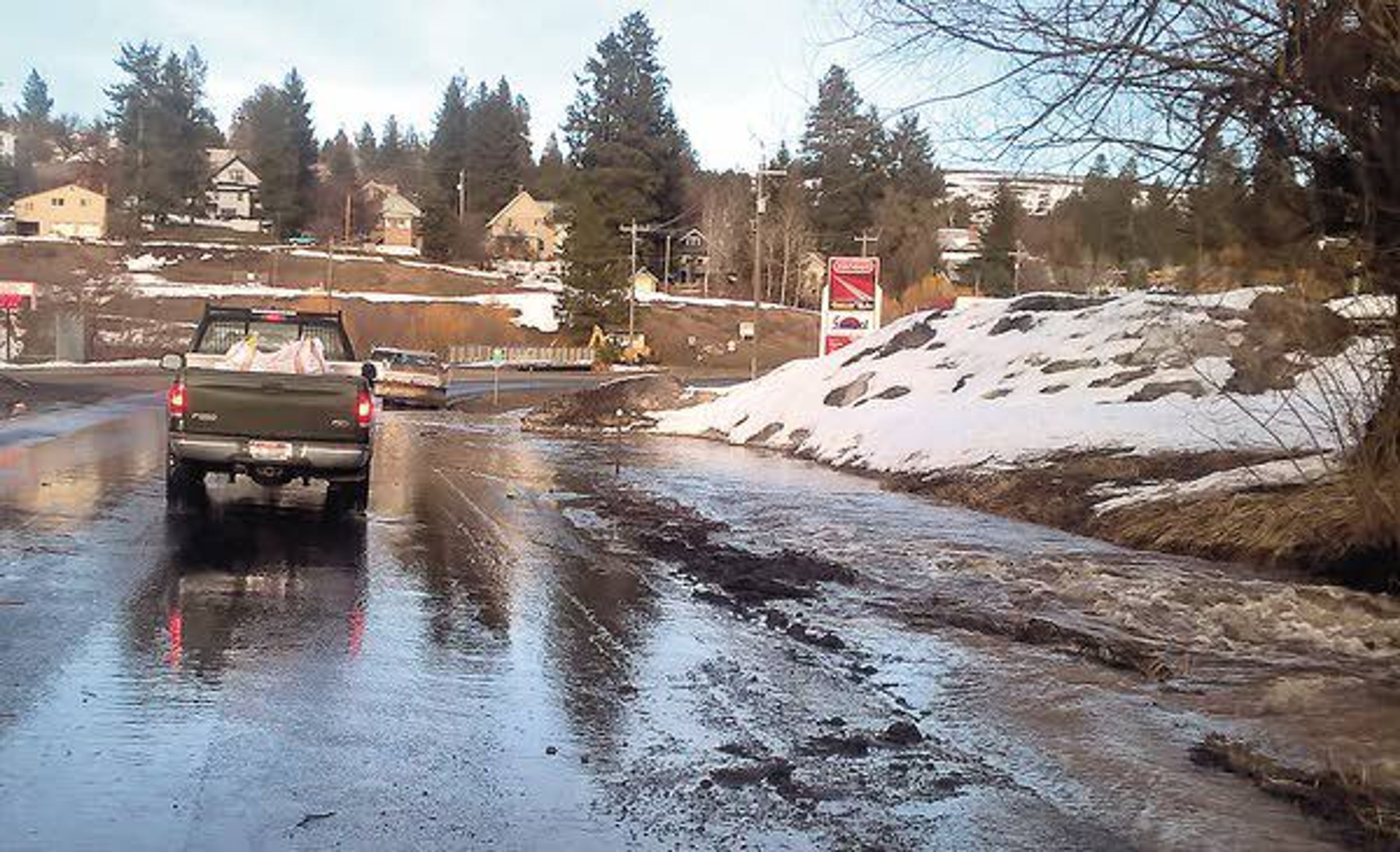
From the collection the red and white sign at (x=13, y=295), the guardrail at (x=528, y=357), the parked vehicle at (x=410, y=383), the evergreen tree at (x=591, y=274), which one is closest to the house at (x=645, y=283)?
the evergreen tree at (x=591, y=274)

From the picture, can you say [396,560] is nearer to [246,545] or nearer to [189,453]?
[246,545]

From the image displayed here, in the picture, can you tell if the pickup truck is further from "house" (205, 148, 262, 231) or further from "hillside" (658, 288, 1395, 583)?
"house" (205, 148, 262, 231)

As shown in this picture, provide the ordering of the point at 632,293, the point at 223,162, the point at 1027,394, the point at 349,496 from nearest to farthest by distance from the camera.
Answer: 1. the point at 349,496
2. the point at 1027,394
3. the point at 632,293
4. the point at 223,162

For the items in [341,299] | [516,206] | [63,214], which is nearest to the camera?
[341,299]

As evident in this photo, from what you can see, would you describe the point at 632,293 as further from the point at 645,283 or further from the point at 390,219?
the point at 390,219

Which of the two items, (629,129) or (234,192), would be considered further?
(234,192)

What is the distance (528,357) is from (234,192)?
8432 centimetres

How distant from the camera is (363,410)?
13.9 m

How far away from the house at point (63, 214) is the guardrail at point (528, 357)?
6081cm

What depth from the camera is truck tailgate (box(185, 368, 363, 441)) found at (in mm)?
13656

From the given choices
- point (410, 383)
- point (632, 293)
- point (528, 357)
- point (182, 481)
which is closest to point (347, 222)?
point (632, 293)

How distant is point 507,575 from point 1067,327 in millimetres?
19302

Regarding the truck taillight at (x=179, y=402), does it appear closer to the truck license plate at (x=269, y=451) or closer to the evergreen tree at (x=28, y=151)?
the truck license plate at (x=269, y=451)

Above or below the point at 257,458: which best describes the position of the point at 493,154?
above
